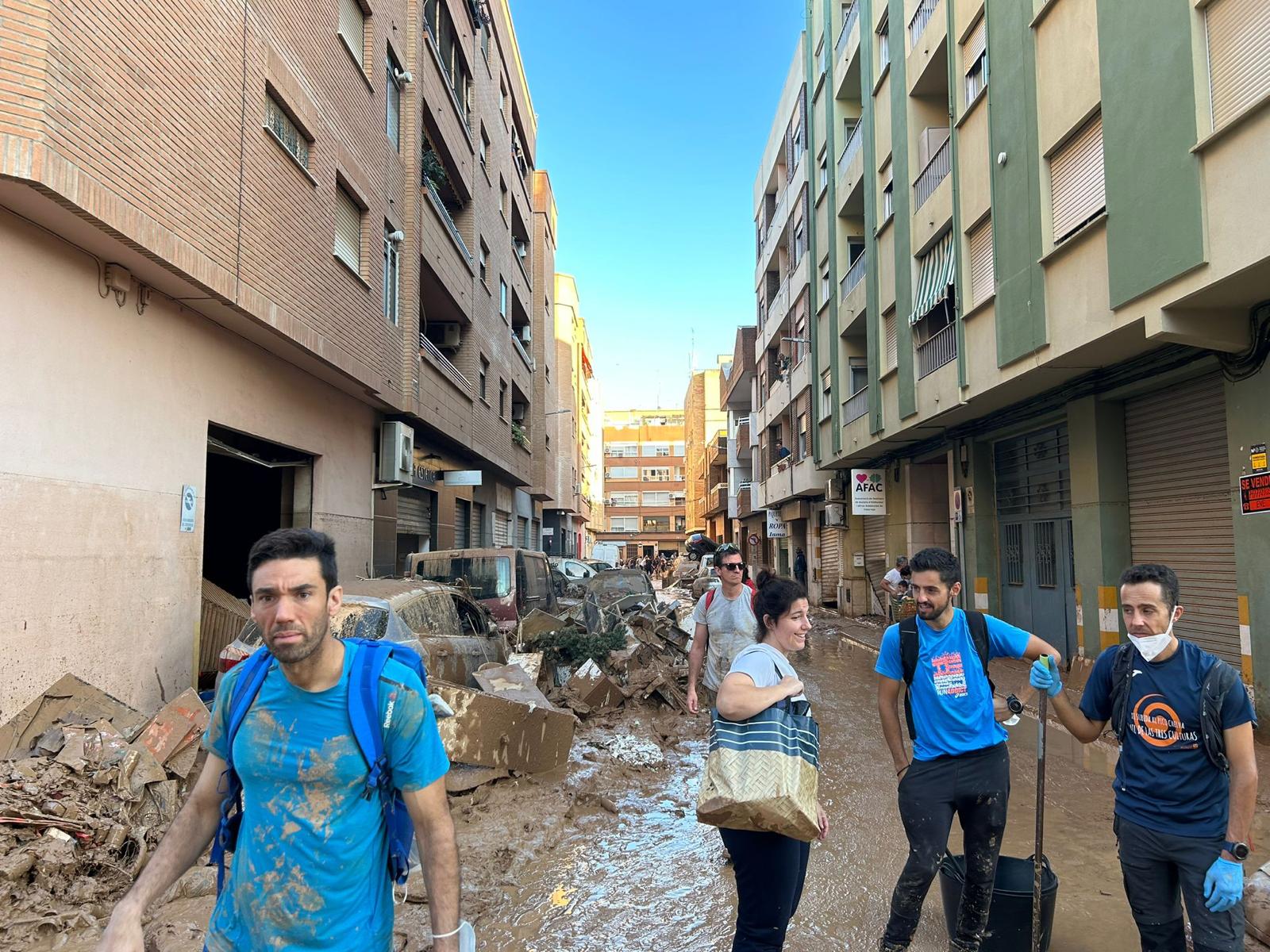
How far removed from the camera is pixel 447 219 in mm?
15891

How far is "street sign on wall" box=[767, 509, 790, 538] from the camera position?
28.9 meters

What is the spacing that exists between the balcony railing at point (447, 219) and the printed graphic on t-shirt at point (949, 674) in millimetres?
13747

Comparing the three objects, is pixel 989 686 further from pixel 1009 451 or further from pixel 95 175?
pixel 1009 451

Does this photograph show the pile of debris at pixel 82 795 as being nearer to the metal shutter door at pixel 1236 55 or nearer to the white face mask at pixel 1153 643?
the white face mask at pixel 1153 643

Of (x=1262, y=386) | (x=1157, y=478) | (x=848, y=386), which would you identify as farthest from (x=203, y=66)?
(x=848, y=386)

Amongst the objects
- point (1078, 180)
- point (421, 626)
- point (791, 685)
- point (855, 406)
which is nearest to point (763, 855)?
point (791, 685)

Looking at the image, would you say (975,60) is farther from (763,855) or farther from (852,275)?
(763,855)

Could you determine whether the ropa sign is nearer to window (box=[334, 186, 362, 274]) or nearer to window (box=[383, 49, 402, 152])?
window (box=[334, 186, 362, 274])

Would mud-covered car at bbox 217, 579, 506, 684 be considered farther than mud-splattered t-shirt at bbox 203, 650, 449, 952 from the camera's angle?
Yes

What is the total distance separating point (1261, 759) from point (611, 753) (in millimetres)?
5517

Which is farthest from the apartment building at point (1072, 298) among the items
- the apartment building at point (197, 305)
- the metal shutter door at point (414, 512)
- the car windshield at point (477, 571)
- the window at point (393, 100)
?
the metal shutter door at point (414, 512)

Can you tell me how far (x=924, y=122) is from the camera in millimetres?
14492

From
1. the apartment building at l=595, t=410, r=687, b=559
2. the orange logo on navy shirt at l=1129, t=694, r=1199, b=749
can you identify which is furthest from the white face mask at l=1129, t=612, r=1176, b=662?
the apartment building at l=595, t=410, r=687, b=559

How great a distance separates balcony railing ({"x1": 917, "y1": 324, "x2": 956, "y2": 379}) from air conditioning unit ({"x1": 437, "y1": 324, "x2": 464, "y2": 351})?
34.5ft
